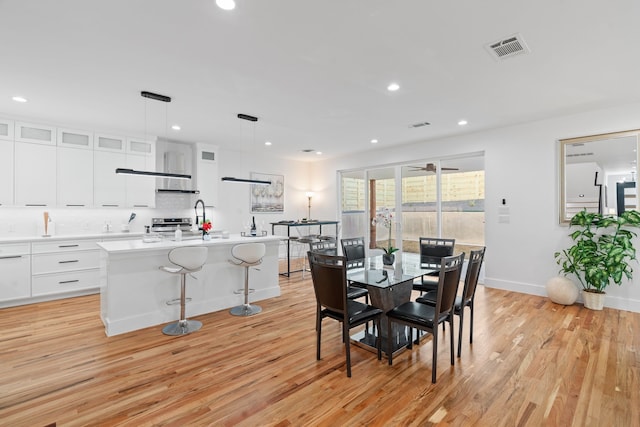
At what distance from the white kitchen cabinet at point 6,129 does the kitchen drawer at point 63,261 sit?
1783 mm

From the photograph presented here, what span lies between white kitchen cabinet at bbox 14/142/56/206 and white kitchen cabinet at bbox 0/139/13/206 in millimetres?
54

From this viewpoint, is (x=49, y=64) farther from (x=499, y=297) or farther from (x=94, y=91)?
(x=499, y=297)

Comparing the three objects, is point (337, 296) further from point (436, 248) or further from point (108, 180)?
point (108, 180)

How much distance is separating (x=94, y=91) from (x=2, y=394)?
3.10 metres

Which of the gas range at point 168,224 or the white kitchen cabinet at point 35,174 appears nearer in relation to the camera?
the white kitchen cabinet at point 35,174

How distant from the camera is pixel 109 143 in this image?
210 inches

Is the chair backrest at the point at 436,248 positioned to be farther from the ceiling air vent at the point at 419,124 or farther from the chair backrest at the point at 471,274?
the ceiling air vent at the point at 419,124

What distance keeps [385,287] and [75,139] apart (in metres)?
5.48

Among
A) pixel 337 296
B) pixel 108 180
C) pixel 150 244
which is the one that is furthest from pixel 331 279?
pixel 108 180

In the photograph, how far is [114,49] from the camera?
2691 mm

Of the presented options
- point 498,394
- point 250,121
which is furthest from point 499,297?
point 250,121

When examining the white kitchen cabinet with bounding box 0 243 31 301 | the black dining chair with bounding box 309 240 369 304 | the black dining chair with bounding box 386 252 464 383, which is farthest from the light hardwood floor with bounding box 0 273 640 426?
the white kitchen cabinet with bounding box 0 243 31 301

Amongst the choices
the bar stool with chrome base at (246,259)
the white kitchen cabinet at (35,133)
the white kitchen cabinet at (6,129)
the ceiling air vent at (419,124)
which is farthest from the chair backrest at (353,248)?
the white kitchen cabinet at (6,129)

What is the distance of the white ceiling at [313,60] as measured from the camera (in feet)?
7.23
